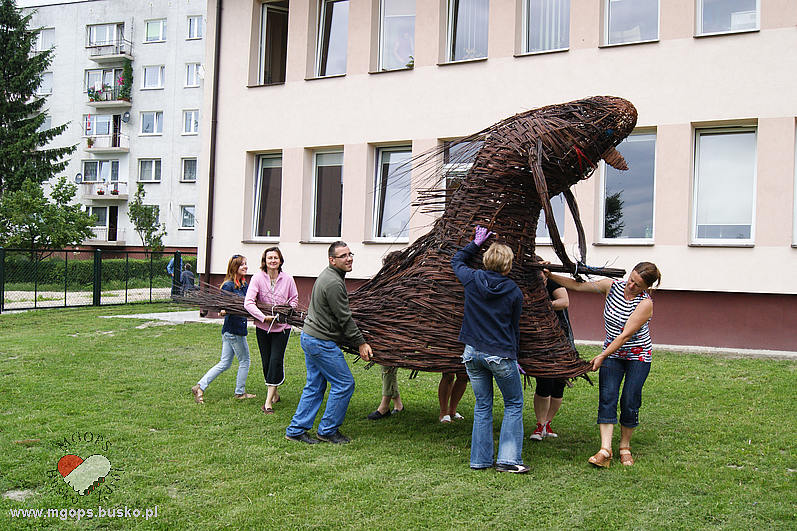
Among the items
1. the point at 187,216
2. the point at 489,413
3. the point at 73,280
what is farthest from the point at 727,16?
the point at 187,216

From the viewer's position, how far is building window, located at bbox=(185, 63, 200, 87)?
125 ft

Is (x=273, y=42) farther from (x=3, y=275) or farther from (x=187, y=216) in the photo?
(x=187, y=216)

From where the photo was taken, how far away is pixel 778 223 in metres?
11.0

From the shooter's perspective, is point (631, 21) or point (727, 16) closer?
point (727, 16)

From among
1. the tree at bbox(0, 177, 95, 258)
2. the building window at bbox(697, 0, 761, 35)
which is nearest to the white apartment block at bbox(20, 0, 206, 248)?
the tree at bbox(0, 177, 95, 258)

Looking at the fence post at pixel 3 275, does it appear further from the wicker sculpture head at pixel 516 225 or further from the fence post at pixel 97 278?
the wicker sculpture head at pixel 516 225

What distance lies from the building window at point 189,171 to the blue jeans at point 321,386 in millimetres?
33556

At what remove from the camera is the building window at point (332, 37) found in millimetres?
15266

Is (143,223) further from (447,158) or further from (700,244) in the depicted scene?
(447,158)

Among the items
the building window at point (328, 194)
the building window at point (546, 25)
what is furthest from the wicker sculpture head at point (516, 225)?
the building window at point (328, 194)

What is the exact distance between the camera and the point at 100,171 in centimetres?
4038

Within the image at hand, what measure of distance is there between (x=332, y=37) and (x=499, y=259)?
11548mm

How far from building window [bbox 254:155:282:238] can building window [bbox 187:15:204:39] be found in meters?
25.4

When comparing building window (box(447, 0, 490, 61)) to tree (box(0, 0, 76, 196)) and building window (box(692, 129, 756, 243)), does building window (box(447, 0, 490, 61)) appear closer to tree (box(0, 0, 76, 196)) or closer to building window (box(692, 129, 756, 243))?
building window (box(692, 129, 756, 243))
